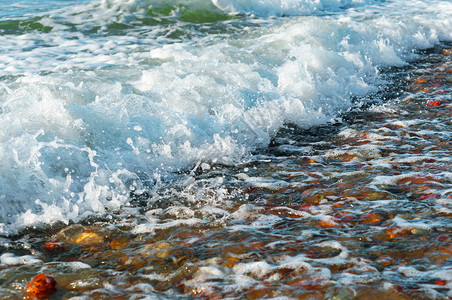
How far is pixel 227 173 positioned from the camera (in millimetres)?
4094

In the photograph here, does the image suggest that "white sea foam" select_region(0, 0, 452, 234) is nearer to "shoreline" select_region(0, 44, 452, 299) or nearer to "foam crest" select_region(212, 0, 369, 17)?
"shoreline" select_region(0, 44, 452, 299)

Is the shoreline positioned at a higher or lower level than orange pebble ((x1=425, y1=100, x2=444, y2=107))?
lower

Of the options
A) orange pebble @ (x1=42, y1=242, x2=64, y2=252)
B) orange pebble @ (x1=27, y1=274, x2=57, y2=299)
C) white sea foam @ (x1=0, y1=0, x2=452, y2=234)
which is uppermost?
white sea foam @ (x1=0, y1=0, x2=452, y2=234)

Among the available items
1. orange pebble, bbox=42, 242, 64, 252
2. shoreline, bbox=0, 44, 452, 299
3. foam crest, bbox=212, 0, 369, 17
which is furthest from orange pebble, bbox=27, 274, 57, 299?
foam crest, bbox=212, 0, 369, 17

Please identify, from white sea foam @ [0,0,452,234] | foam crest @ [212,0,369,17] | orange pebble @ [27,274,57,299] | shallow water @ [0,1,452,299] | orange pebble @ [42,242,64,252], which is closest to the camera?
orange pebble @ [27,274,57,299]

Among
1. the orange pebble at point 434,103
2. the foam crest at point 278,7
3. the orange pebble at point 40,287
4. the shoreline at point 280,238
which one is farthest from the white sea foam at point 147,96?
the foam crest at point 278,7

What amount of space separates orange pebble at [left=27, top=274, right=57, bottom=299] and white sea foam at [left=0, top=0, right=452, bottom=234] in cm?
83

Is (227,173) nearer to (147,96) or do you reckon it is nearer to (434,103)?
(147,96)

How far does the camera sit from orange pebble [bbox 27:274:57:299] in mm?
2420

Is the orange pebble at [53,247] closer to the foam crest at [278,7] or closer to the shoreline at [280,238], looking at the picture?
the shoreline at [280,238]

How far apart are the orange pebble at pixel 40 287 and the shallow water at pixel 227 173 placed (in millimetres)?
61

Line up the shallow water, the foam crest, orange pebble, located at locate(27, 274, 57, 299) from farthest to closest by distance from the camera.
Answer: the foam crest, the shallow water, orange pebble, located at locate(27, 274, 57, 299)

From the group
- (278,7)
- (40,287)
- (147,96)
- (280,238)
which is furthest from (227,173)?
(278,7)

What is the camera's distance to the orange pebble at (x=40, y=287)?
242 centimetres
